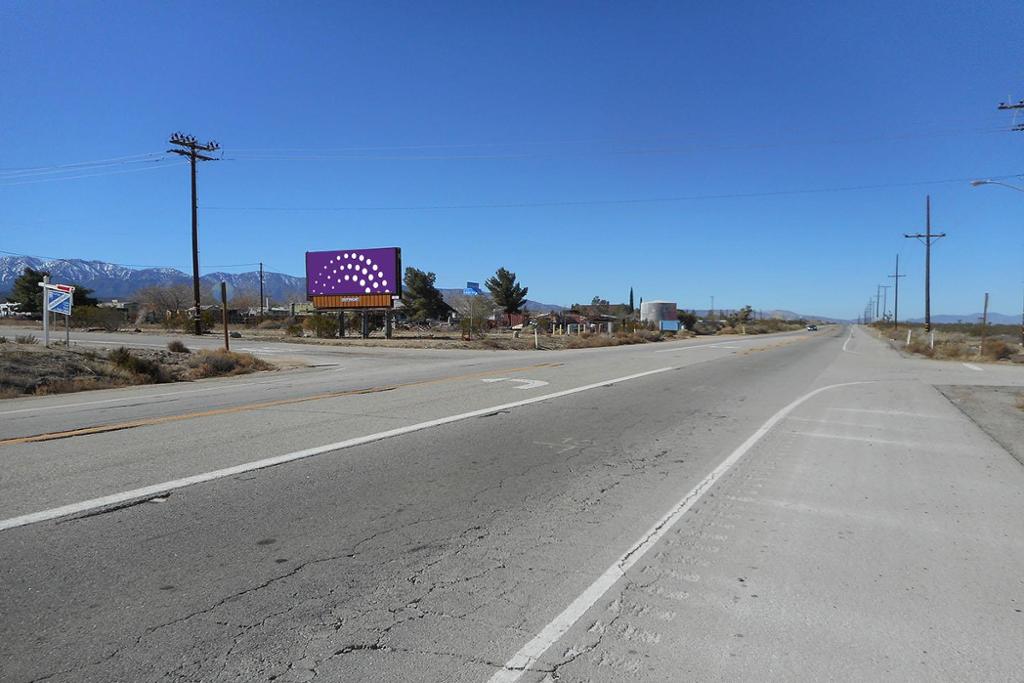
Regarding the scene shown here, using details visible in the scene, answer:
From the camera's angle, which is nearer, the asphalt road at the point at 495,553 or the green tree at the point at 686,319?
the asphalt road at the point at 495,553

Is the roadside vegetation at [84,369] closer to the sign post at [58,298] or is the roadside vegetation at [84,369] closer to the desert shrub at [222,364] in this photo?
the desert shrub at [222,364]

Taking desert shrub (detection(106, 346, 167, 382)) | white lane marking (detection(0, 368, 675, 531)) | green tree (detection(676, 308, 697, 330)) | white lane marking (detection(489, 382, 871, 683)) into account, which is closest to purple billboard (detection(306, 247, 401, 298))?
desert shrub (detection(106, 346, 167, 382))

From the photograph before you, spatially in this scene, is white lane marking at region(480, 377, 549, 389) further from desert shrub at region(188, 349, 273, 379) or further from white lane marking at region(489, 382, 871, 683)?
desert shrub at region(188, 349, 273, 379)

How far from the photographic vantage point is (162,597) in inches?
149

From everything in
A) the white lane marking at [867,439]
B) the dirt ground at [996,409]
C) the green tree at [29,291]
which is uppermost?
the green tree at [29,291]

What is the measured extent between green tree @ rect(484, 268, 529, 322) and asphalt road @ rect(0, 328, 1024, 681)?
87.7 meters

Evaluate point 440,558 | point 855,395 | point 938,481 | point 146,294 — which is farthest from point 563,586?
point 146,294

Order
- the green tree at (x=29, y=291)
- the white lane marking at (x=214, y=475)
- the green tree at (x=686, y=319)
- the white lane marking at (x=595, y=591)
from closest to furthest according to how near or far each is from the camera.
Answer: the white lane marking at (x=595, y=591) < the white lane marking at (x=214, y=475) < the green tree at (x=29, y=291) < the green tree at (x=686, y=319)

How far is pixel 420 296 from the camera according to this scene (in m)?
86.0

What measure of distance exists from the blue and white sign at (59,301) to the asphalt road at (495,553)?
1322 cm

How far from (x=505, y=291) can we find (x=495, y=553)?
93.0m

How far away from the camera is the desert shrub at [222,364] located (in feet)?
67.3

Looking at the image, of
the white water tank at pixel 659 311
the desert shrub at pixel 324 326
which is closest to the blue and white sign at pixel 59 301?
the desert shrub at pixel 324 326

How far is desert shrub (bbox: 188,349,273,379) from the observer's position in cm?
2053
